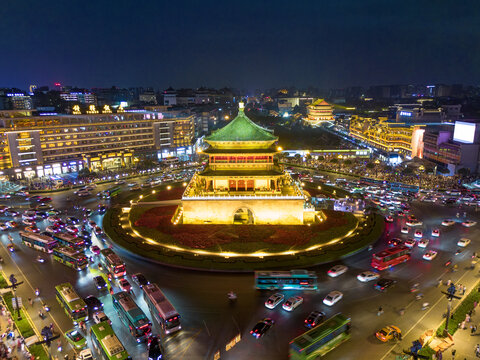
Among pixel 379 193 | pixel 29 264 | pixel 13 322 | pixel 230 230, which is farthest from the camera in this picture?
pixel 379 193

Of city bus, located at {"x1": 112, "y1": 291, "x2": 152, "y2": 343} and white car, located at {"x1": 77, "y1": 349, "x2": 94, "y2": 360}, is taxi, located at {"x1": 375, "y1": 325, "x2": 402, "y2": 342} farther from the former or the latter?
white car, located at {"x1": 77, "y1": 349, "x2": 94, "y2": 360}

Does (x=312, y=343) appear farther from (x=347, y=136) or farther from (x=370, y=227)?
(x=347, y=136)

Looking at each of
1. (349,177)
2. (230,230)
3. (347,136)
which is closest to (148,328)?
(230,230)

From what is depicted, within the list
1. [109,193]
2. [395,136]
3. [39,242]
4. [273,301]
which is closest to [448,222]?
[273,301]

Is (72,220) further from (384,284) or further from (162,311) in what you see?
(384,284)

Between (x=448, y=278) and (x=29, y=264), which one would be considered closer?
(x=448, y=278)

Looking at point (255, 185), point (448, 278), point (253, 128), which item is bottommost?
point (448, 278)

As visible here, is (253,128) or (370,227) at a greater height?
(253,128)

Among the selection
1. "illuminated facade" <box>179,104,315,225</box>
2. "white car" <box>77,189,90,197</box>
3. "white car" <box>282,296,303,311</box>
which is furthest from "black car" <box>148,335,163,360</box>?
"white car" <box>77,189,90,197</box>

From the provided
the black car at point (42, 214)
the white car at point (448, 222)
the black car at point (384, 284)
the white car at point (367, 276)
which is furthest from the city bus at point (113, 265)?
the white car at point (448, 222)
